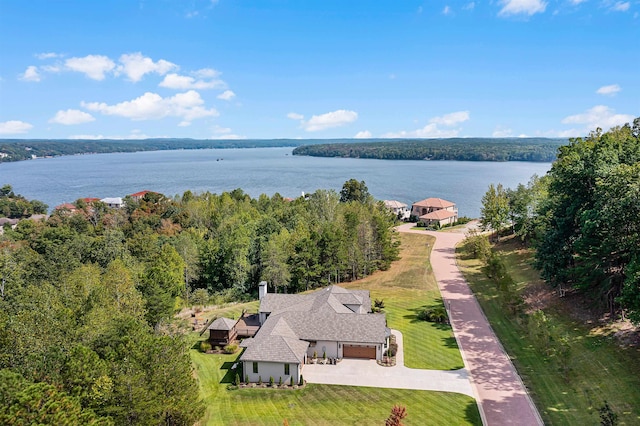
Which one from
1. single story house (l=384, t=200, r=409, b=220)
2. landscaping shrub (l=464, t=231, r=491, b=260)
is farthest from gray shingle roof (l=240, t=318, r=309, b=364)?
single story house (l=384, t=200, r=409, b=220)

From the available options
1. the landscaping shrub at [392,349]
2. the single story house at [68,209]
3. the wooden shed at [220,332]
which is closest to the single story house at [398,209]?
the landscaping shrub at [392,349]

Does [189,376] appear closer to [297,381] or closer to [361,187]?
[297,381]

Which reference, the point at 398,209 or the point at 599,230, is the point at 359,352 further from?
the point at 398,209

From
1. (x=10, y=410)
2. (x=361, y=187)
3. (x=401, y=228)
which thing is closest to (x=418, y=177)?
(x=361, y=187)

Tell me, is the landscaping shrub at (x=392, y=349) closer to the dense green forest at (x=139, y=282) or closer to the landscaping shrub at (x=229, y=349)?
the landscaping shrub at (x=229, y=349)

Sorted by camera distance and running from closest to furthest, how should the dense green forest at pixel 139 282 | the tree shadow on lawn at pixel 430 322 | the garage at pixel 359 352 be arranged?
the dense green forest at pixel 139 282
the garage at pixel 359 352
the tree shadow on lawn at pixel 430 322
